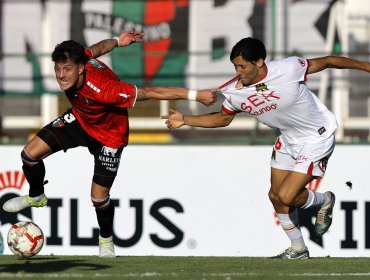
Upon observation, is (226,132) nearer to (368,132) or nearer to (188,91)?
(368,132)

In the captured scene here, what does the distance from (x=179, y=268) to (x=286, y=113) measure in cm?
202

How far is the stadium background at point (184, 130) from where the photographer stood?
15117mm

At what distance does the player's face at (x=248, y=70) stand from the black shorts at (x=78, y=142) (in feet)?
5.45

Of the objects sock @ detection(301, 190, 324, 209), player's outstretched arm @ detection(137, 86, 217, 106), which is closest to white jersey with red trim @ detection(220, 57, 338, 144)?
sock @ detection(301, 190, 324, 209)

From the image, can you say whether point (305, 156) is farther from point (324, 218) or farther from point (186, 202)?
point (186, 202)

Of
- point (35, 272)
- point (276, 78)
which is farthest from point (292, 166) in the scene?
point (35, 272)

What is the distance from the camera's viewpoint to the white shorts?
12297 millimetres

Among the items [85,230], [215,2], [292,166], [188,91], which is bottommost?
[85,230]

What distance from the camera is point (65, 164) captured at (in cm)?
1538

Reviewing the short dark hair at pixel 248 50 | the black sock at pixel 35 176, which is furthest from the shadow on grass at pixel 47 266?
the short dark hair at pixel 248 50

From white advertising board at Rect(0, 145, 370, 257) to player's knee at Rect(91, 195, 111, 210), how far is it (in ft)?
7.75

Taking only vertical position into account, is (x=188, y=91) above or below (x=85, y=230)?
above

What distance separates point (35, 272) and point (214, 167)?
16.3 ft

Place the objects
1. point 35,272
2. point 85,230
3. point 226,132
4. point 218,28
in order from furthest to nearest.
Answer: point 218,28 < point 226,132 < point 85,230 < point 35,272
